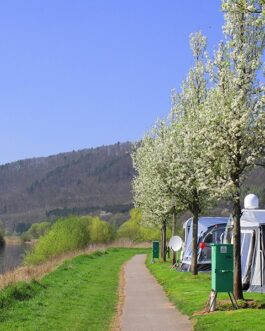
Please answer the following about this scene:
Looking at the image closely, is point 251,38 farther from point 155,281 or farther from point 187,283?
point 155,281

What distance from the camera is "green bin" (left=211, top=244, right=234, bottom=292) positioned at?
15.9 meters

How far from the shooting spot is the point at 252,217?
21.9 meters

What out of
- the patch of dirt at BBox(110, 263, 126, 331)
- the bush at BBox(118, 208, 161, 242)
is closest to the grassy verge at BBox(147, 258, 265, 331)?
the patch of dirt at BBox(110, 263, 126, 331)

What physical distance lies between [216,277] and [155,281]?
11195 mm

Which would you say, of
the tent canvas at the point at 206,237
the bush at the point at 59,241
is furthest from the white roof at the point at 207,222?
the bush at the point at 59,241

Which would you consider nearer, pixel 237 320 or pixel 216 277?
pixel 237 320

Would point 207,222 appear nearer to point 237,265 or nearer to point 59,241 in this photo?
point 237,265

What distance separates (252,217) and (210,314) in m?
7.47

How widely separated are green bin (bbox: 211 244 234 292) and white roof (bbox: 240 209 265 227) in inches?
213

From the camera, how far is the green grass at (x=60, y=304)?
1445 cm

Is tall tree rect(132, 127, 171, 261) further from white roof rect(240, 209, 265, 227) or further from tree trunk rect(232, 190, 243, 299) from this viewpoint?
tree trunk rect(232, 190, 243, 299)

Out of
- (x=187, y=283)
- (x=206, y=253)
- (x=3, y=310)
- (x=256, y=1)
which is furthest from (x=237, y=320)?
(x=206, y=253)

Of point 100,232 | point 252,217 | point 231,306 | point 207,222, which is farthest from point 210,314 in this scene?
point 100,232

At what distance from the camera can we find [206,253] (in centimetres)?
2991
